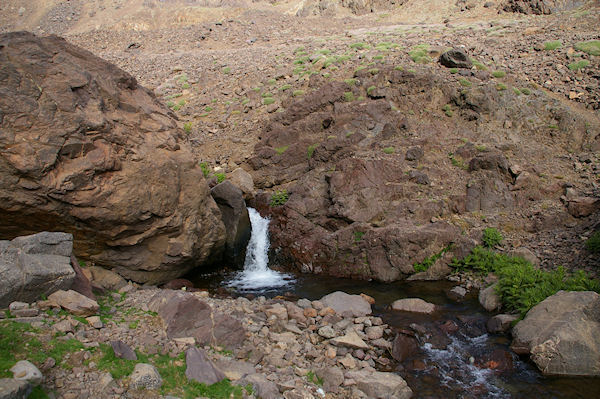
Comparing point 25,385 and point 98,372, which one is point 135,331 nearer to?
point 98,372

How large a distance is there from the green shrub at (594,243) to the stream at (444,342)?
10.5ft

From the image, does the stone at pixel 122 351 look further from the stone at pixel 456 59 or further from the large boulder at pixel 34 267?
the stone at pixel 456 59

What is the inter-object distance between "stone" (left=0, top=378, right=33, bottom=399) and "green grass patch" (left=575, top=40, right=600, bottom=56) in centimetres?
2335

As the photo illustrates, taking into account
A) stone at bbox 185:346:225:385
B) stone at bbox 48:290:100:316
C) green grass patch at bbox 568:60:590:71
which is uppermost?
green grass patch at bbox 568:60:590:71

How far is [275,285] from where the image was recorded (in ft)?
39.3

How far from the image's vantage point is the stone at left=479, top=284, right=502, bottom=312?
9797 millimetres

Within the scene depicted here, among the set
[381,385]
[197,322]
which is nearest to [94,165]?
[197,322]

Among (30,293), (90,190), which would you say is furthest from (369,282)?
(30,293)

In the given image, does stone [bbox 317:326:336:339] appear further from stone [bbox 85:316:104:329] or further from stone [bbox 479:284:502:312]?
stone [bbox 479:284:502:312]

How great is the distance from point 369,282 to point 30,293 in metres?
8.49

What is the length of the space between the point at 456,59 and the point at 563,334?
14.9 m

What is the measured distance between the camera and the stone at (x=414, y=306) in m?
9.75

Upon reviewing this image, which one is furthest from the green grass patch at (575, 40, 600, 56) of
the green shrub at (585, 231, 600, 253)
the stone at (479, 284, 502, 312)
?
the stone at (479, 284, 502, 312)

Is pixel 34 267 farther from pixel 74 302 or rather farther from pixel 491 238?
pixel 491 238
